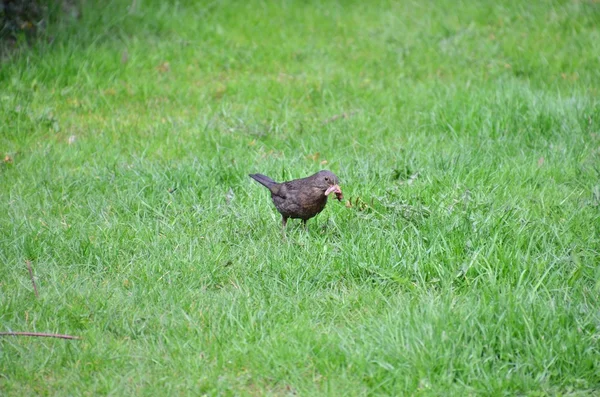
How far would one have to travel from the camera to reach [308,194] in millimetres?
5129

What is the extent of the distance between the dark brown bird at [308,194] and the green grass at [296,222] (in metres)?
0.17

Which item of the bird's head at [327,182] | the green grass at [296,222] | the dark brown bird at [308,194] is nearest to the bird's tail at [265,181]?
the dark brown bird at [308,194]

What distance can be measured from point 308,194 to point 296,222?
574mm

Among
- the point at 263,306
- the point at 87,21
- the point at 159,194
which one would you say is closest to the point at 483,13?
the point at 87,21

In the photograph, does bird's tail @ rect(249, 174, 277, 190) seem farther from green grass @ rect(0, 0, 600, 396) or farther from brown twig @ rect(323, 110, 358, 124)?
brown twig @ rect(323, 110, 358, 124)

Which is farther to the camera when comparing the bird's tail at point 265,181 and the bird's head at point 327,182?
the bird's tail at point 265,181

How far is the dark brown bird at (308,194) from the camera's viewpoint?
16.8 feet

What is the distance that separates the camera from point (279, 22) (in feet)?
32.3

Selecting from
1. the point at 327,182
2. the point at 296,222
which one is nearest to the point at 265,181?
the point at 296,222

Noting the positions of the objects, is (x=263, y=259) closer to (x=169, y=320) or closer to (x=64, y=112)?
(x=169, y=320)

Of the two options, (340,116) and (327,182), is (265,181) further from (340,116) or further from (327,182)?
(340,116)

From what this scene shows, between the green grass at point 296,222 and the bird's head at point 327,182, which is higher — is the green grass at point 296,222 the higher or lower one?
the lower one

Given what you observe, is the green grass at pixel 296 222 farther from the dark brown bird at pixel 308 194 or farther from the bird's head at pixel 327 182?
the bird's head at pixel 327 182

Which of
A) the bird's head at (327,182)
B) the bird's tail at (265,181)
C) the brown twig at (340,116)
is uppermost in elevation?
the bird's head at (327,182)
